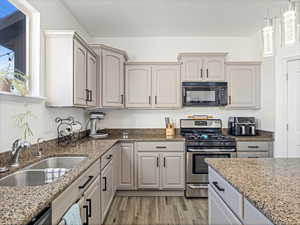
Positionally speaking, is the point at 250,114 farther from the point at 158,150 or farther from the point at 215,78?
the point at 158,150

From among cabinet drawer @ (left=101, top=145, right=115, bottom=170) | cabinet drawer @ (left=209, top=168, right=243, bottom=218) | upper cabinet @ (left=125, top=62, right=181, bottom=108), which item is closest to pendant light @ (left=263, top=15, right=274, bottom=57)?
cabinet drawer @ (left=209, top=168, right=243, bottom=218)

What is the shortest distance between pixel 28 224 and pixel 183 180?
2.82 m

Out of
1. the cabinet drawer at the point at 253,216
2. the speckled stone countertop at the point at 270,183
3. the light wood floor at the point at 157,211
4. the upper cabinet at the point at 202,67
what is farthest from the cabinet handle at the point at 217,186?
the upper cabinet at the point at 202,67

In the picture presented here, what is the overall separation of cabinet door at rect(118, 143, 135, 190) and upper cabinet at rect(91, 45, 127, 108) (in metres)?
0.71

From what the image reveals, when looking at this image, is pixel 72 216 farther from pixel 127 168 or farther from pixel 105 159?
pixel 127 168

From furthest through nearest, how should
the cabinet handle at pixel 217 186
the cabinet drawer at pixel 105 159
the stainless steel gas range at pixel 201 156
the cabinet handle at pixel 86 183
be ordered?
the stainless steel gas range at pixel 201 156
the cabinet drawer at pixel 105 159
the cabinet handle at pixel 86 183
the cabinet handle at pixel 217 186

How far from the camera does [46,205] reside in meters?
1.03

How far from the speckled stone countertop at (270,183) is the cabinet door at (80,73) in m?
1.65

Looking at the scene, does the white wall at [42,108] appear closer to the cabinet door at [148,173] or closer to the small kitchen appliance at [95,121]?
the small kitchen appliance at [95,121]

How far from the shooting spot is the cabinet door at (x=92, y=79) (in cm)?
304

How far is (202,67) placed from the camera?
376cm

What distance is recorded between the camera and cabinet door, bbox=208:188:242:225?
4.24 ft

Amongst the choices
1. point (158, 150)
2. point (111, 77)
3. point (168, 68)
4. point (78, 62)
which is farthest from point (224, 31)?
point (78, 62)

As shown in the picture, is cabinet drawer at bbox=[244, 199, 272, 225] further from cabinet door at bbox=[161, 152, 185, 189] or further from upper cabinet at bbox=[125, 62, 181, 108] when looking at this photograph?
upper cabinet at bbox=[125, 62, 181, 108]
